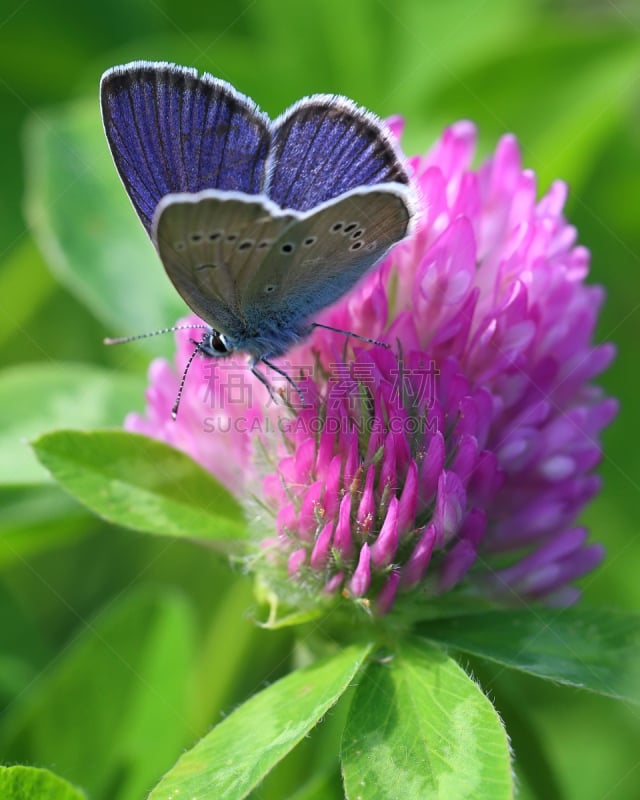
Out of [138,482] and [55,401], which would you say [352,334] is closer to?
[138,482]

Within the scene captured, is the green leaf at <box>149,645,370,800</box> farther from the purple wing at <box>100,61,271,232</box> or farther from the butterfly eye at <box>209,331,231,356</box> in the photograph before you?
the purple wing at <box>100,61,271,232</box>

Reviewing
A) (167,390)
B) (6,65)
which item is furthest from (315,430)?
(6,65)

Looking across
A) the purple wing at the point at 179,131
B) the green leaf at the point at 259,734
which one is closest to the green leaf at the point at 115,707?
the green leaf at the point at 259,734

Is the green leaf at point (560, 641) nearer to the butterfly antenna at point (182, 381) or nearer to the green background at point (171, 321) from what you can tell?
the green background at point (171, 321)

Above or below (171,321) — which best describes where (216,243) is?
above

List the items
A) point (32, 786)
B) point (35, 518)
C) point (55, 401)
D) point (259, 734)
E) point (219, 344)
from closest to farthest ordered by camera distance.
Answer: point (32, 786)
point (259, 734)
point (219, 344)
point (35, 518)
point (55, 401)

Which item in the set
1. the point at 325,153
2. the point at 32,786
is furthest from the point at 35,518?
the point at 325,153

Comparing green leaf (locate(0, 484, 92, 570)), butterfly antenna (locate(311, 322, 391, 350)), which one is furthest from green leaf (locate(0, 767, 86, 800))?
butterfly antenna (locate(311, 322, 391, 350))
